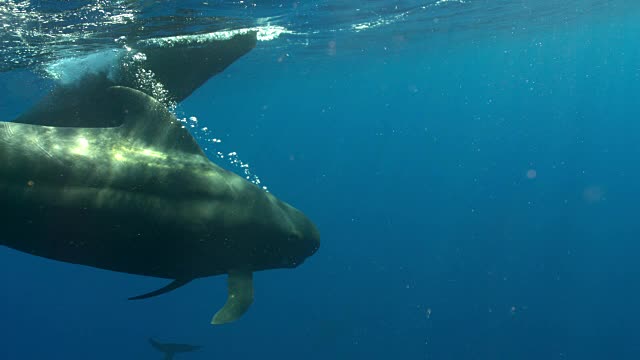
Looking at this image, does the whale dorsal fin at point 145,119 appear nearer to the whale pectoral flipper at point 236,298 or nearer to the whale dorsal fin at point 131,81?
the whale dorsal fin at point 131,81

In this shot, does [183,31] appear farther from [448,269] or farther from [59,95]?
[448,269]

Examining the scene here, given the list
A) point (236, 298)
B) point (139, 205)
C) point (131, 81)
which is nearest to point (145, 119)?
point (139, 205)

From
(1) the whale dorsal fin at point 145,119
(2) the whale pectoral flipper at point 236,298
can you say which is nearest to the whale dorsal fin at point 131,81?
(1) the whale dorsal fin at point 145,119

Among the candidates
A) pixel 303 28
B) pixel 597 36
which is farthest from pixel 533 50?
pixel 303 28

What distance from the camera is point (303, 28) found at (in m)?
22.8

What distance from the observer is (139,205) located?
524 cm

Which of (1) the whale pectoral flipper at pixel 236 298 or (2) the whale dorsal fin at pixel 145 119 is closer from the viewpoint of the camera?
(1) the whale pectoral flipper at pixel 236 298

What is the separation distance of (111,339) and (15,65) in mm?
39790

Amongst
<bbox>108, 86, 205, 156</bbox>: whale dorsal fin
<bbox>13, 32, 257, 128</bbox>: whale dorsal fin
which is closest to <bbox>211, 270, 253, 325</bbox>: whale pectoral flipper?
<bbox>108, 86, 205, 156</bbox>: whale dorsal fin

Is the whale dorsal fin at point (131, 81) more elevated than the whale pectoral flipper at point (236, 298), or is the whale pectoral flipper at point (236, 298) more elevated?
the whale dorsal fin at point (131, 81)

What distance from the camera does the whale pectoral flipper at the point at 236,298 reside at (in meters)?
5.22

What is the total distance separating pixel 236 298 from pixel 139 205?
151 cm

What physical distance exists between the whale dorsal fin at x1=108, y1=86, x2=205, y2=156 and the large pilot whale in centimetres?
1

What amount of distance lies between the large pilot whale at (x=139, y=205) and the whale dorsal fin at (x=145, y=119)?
0.04 feet
